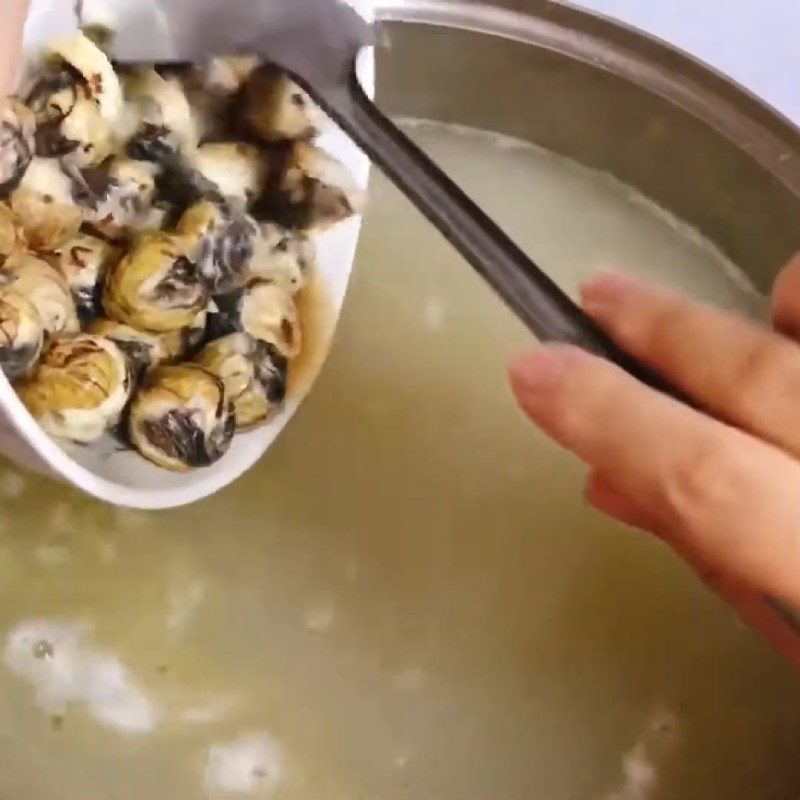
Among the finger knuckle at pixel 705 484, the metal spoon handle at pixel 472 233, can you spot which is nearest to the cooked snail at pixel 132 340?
the metal spoon handle at pixel 472 233

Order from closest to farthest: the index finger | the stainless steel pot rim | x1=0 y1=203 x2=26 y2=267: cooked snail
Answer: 1. the index finger
2. x1=0 y1=203 x2=26 y2=267: cooked snail
3. the stainless steel pot rim

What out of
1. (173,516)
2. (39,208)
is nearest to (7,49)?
(39,208)

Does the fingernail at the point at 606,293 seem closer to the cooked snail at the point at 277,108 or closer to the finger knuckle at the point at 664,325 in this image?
the finger knuckle at the point at 664,325

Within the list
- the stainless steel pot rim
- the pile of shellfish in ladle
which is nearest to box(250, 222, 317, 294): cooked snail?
the pile of shellfish in ladle


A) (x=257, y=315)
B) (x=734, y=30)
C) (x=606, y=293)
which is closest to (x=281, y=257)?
(x=257, y=315)

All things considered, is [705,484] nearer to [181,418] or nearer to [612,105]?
[181,418]

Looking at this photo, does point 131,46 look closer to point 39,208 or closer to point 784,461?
point 39,208

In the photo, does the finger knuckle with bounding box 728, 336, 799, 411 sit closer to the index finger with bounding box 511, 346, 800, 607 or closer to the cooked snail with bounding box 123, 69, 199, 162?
the index finger with bounding box 511, 346, 800, 607

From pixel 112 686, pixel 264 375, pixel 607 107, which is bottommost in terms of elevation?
pixel 112 686
